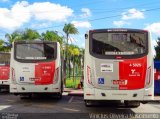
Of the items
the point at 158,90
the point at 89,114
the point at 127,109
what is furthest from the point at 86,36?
the point at 158,90

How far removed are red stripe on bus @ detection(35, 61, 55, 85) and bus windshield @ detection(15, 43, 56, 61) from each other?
1.16ft

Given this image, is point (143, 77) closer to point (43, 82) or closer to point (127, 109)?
point (127, 109)

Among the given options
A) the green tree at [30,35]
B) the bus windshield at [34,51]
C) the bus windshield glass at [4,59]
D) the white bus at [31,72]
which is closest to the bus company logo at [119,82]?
the white bus at [31,72]

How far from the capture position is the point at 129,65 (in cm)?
1450

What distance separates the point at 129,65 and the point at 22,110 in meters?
4.61

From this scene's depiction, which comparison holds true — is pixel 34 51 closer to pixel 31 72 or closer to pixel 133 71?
pixel 31 72

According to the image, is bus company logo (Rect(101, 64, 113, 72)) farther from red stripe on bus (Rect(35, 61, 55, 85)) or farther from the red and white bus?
the red and white bus

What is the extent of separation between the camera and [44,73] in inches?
772

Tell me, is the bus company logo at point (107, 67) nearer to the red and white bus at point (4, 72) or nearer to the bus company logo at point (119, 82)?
the bus company logo at point (119, 82)

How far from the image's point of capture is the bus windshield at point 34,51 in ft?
64.4

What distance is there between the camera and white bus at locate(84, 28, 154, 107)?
14.4 m

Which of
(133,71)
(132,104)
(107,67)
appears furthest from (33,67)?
(133,71)

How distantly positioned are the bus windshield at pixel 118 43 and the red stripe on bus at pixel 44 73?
208 inches

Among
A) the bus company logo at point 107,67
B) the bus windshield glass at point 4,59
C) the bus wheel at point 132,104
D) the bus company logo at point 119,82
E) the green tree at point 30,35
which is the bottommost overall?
the bus wheel at point 132,104
